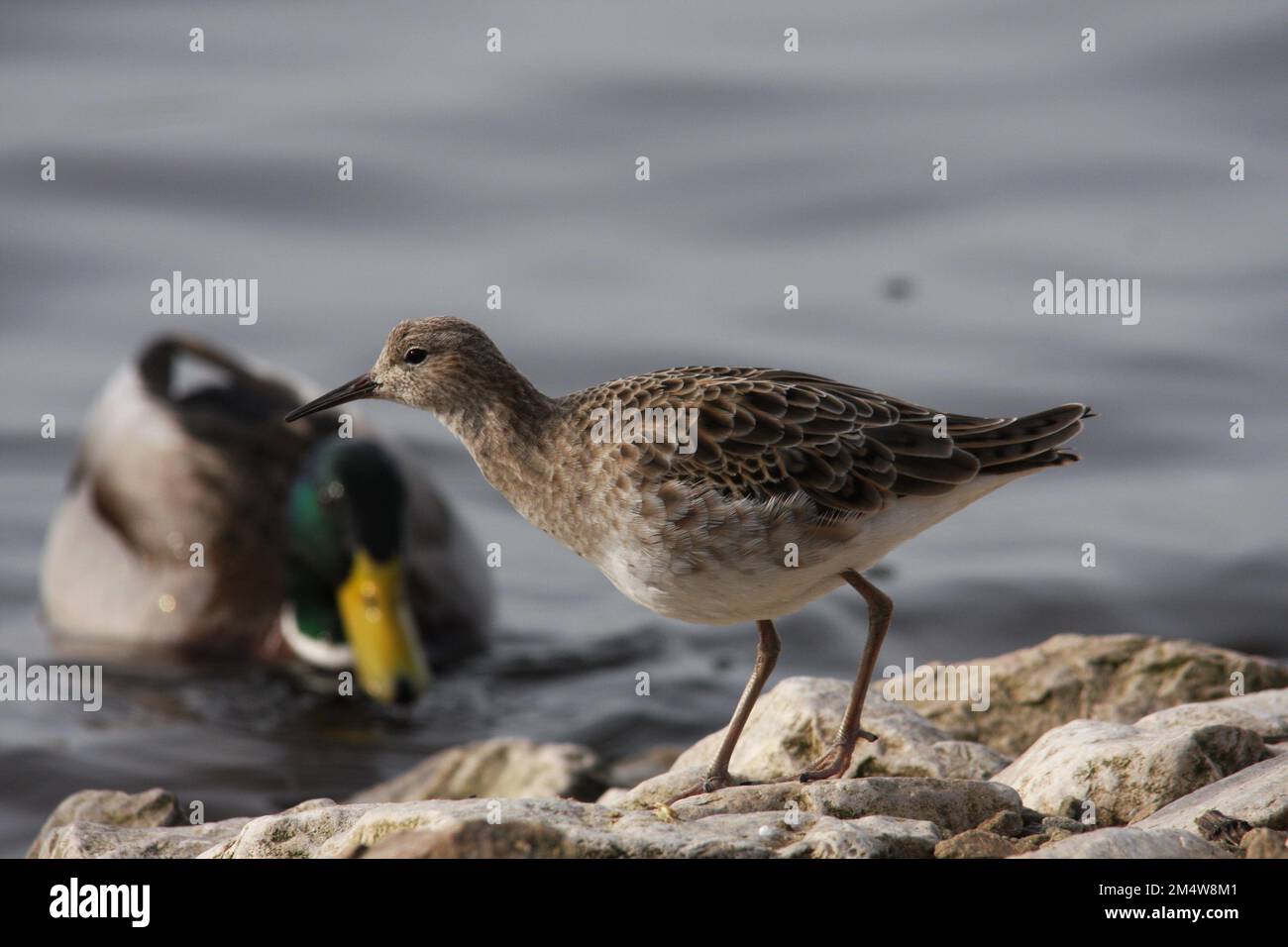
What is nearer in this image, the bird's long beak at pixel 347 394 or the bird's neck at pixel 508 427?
the bird's neck at pixel 508 427

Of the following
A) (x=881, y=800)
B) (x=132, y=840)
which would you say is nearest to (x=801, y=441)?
(x=881, y=800)

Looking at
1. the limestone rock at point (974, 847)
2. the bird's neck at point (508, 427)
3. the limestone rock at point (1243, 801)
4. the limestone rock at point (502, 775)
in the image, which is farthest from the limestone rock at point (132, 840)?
the limestone rock at point (1243, 801)

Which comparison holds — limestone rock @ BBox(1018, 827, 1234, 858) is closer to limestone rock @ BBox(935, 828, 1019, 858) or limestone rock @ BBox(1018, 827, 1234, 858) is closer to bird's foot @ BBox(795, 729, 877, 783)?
limestone rock @ BBox(935, 828, 1019, 858)

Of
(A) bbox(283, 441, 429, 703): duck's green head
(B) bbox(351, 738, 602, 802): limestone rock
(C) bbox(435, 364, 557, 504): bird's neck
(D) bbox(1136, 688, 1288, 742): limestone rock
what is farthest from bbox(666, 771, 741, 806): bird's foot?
(A) bbox(283, 441, 429, 703): duck's green head

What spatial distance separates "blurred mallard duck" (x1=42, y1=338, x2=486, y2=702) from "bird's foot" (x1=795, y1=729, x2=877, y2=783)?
22.5 feet

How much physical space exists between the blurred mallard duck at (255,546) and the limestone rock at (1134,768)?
741 cm

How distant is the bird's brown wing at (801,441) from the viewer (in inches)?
261

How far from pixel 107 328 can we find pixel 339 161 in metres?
3.22

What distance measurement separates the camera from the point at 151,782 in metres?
11.3

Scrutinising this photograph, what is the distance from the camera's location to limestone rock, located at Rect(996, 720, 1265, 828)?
6305 mm

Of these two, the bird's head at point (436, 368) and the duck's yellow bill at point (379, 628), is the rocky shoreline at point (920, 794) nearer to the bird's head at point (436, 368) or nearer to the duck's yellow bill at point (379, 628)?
the bird's head at point (436, 368)

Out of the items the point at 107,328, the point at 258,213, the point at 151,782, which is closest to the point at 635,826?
the point at 151,782

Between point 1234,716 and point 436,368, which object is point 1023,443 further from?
point 436,368

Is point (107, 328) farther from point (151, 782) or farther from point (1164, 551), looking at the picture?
point (1164, 551)
